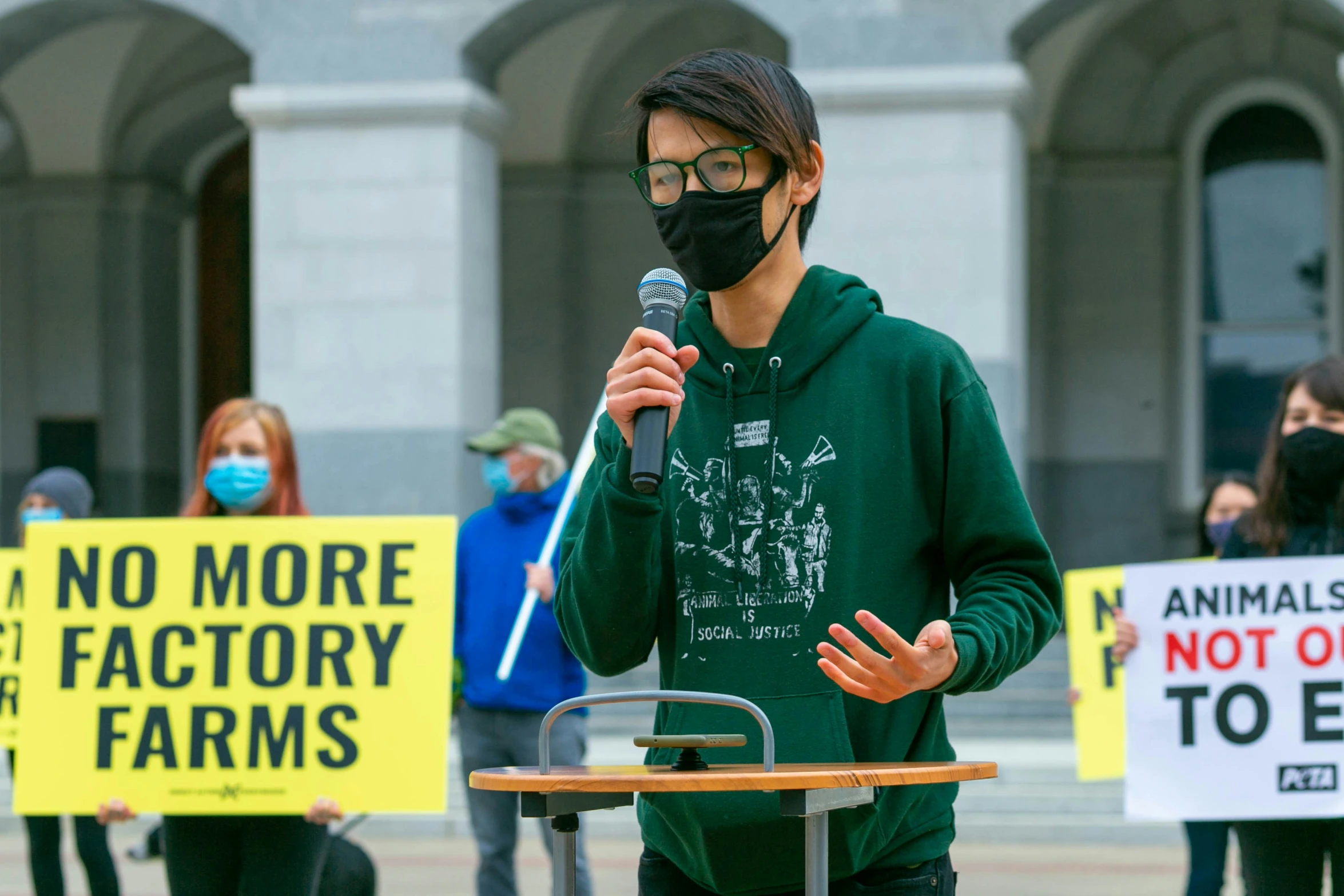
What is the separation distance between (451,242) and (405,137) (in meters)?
0.77

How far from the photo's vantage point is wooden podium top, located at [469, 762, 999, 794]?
2.17 m

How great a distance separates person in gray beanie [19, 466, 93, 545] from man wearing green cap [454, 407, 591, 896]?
1849mm

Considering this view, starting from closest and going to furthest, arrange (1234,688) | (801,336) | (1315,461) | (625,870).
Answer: (801,336) → (1315,461) → (1234,688) → (625,870)

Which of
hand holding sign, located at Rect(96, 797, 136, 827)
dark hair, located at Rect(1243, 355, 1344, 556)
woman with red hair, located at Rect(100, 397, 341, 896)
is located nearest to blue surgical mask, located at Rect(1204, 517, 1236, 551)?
dark hair, located at Rect(1243, 355, 1344, 556)

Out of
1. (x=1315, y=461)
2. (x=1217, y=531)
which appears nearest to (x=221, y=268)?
(x=1217, y=531)

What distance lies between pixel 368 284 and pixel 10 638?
18.1 ft

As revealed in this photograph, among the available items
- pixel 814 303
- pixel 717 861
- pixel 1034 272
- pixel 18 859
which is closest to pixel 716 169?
pixel 814 303

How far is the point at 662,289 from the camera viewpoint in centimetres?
274

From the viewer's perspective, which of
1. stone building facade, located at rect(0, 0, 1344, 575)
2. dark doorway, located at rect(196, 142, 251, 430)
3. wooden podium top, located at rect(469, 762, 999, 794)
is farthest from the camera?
dark doorway, located at rect(196, 142, 251, 430)

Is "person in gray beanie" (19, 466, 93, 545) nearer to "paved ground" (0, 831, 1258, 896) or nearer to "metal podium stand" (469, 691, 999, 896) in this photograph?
"paved ground" (0, 831, 1258, 896)

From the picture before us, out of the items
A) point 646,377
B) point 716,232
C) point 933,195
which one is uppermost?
point 933,195

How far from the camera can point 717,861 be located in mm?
2535

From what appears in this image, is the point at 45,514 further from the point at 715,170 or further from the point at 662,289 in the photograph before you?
the point at 715,170

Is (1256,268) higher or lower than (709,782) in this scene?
higher
